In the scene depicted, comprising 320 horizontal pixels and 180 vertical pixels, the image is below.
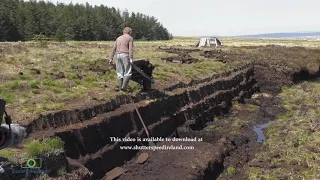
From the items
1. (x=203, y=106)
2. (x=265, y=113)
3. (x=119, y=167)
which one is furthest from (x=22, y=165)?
Result: (x=265, y=113)

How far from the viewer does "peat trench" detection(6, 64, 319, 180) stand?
449 inches

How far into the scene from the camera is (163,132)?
16.8 m

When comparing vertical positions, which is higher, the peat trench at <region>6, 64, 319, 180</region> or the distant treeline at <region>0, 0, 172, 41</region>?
the distant treeline at <region>0, 0, 172, 41</region>

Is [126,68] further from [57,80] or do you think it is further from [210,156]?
[210,156]

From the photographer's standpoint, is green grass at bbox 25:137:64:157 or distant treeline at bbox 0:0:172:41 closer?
green grass at bbox 25:137:64:157

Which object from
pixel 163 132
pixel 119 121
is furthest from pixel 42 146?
pixel 163 132

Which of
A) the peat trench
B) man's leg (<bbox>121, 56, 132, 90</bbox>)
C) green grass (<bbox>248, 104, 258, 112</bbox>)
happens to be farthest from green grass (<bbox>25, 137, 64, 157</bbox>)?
green grass (<bbox>248, 104, 258, 112</bbox>)

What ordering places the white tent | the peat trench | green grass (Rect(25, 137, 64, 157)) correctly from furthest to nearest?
the white tent, the peat trench, green grass (Rect(25, 137, 64, 157))

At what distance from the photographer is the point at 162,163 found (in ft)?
43.9

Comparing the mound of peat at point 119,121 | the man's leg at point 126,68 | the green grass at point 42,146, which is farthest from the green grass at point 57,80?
the green grass at point 42,146

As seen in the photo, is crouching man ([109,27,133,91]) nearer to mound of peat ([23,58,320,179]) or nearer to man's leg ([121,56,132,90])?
man's leg ([121,56,132,90])

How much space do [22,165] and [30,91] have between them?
24.7 feet

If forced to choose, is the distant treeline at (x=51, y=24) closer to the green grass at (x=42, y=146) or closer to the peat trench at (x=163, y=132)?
the peat trench at (x=163, y=132)

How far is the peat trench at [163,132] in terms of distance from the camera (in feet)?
37.4
